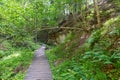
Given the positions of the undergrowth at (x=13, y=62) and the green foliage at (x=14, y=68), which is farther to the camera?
the undergrowth at (x=13, y=62)

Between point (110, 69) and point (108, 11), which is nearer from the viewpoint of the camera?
point (110, 69)

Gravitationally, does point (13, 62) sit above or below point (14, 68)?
below

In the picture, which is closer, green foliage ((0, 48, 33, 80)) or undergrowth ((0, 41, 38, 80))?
green foliage ((0, 48, 33, 80))

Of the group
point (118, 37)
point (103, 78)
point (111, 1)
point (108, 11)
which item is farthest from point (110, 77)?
point (111, 1)

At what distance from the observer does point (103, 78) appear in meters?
7.59

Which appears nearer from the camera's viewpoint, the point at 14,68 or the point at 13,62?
the point at 14,68

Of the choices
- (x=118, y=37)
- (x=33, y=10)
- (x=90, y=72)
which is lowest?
(x=90, y=72)

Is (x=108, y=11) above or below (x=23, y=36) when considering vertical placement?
above

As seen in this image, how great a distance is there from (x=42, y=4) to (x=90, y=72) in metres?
8.85

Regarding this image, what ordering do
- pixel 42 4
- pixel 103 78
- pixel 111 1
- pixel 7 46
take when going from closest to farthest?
pixel 103 78
pixel 42 4
pixel 111 1
pixel 7 46

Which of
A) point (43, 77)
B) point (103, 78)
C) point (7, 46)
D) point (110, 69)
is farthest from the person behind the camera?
point (7, 46)

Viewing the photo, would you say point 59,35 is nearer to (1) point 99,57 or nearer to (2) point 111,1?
(2) point 111,1

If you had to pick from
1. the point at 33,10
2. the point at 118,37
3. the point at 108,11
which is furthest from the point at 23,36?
the point at 118,37

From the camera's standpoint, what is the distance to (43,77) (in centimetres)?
1020
